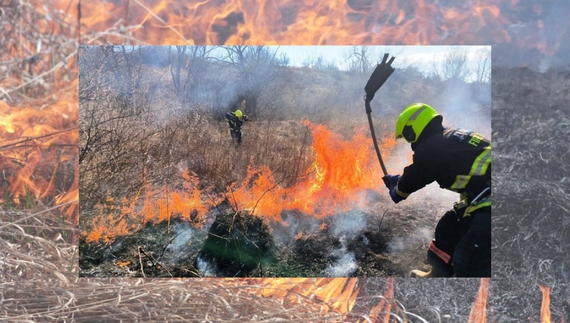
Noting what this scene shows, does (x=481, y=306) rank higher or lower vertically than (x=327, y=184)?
lower

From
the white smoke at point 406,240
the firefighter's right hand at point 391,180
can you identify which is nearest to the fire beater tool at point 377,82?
the firefighter's right hand at point 391,180

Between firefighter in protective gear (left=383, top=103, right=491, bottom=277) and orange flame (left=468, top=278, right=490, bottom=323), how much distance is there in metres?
0.19

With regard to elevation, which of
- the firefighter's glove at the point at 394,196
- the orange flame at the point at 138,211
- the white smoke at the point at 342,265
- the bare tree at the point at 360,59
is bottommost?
the white smoke at the point at 342,265

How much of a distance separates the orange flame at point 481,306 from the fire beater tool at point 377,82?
39.6 inches

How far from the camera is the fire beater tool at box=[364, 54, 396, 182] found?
16.2 feet

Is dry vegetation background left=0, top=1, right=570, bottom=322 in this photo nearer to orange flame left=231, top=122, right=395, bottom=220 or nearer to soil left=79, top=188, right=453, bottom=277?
soil left=79, top=188, right=453, bottom=277

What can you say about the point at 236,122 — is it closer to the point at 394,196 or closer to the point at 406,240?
the point at 394,196

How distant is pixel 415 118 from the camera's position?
4.95m

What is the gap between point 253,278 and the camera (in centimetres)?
502

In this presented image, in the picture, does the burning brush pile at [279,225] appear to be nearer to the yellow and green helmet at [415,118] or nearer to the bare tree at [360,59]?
the yellow and green helmet at [415,118]

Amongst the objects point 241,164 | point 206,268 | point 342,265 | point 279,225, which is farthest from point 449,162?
point 206,268

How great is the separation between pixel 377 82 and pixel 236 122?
0.97m

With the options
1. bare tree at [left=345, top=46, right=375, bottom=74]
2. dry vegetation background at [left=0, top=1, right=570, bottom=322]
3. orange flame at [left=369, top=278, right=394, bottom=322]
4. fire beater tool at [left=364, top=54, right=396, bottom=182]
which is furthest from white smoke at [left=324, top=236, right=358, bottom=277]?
bare tree at [left=345, top=46, right=375, bottom=74]

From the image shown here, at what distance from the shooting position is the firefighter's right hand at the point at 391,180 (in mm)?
4957
